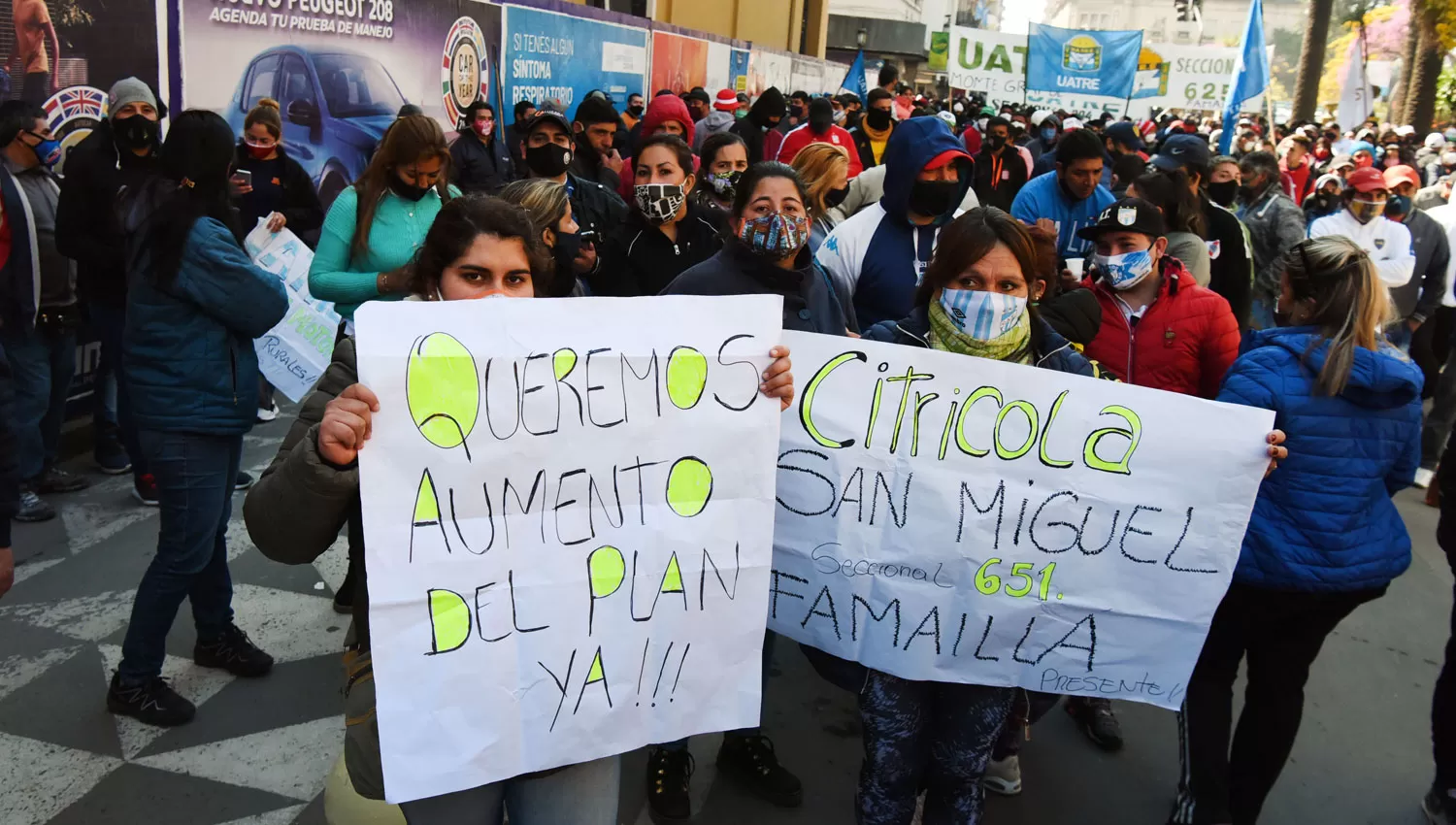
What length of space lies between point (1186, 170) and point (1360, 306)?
2.84 m

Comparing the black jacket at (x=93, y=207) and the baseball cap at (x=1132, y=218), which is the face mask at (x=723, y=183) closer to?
the baseball cap at (x=1132, y=218)

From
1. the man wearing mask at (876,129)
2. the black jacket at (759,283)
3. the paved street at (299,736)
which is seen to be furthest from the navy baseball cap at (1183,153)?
the man wearing mask at (876,129)

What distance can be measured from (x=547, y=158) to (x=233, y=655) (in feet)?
7.73

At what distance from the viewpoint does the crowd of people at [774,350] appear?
7.22 feet

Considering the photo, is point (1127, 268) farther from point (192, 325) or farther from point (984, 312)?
point (192, 325)

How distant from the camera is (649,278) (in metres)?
4.21

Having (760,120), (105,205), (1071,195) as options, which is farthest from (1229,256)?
(105,205)

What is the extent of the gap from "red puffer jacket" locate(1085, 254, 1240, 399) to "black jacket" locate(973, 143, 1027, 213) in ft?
18.6

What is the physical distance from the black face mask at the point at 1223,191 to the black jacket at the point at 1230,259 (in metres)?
1.33

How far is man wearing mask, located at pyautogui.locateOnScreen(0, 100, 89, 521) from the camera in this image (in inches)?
187

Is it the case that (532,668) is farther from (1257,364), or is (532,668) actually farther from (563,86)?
(563,86)

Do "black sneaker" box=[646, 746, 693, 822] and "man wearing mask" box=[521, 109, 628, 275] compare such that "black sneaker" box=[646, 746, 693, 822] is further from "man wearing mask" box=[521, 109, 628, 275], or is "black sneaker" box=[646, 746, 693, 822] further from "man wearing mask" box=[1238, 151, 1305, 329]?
"man wearing mask" box=[1238, 151, 1305, 329]

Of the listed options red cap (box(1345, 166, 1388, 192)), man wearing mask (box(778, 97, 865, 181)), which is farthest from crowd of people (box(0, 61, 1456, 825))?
man wearing mask (box(778, 97, 865, 181))

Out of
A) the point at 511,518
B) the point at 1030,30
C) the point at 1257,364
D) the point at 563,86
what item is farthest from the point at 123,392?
the point at 1030,30
